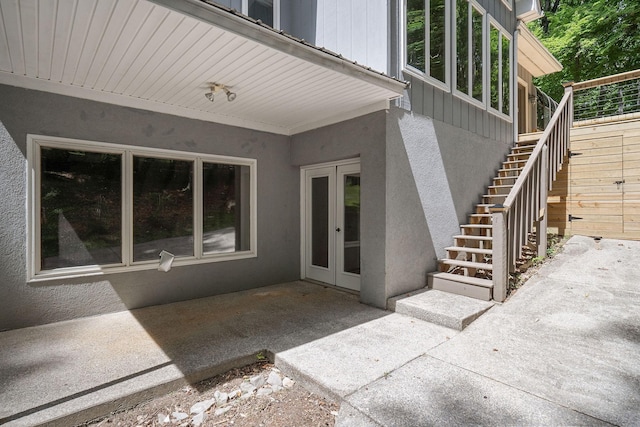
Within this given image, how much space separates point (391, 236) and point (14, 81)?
16.0 ft

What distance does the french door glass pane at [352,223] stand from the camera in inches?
205

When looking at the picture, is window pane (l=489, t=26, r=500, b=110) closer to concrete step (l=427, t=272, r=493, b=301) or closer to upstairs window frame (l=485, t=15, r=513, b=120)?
upstairs window frame (l=485, t=15, r=513, b=120)

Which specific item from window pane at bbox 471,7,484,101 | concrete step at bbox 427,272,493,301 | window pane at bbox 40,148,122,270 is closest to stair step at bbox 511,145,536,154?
window pane at bbox 471,7,484,101

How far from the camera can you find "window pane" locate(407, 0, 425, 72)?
4.77 m

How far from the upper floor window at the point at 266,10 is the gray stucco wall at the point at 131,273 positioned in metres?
2.25

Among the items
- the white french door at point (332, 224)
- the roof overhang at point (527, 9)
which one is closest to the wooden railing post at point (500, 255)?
the white french door at point (332, 224)

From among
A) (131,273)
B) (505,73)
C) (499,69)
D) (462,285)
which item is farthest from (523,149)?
(131,273)

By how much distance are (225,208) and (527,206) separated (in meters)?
4.86

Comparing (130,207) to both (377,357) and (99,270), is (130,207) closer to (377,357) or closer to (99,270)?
(99,270)

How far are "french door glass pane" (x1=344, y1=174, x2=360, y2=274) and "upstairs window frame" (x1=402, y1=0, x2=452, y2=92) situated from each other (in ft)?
5.98

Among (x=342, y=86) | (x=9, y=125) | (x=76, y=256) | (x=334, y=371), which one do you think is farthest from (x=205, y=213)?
(x=334, y=371)

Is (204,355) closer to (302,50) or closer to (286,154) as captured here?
(302,50)

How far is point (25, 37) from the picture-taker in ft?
8.92

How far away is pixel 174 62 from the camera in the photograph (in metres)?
3.20
